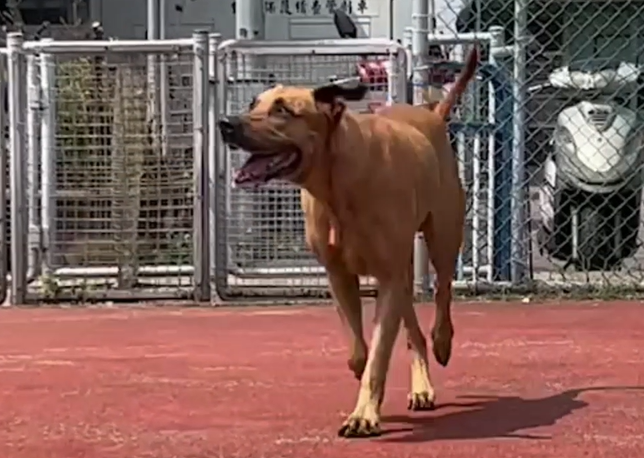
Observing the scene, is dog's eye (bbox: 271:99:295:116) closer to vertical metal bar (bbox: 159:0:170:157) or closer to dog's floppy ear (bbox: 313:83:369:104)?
dog's floppy ear (bbox: 313:83:369:104)

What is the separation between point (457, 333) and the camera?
9422 millimetres

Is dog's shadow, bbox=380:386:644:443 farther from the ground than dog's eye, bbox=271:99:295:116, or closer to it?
closer to it

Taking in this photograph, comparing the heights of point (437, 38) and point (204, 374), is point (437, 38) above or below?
above

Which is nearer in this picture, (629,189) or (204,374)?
(204,374)

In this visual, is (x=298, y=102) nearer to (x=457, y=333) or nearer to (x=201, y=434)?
(x=201, y=434)

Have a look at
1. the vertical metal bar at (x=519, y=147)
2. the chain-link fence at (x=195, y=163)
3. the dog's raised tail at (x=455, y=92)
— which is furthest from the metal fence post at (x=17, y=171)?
the dog's raised tail at (x=455, y=92)

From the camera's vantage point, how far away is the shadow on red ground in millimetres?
6023

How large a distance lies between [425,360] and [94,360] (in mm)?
2275

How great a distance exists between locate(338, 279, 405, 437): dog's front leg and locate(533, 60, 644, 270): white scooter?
5913mm

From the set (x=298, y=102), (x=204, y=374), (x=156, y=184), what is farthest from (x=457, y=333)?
(x=298, y=102)

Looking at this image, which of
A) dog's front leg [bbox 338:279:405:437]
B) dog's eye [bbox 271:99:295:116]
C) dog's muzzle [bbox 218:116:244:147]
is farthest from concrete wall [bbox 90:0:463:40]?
dog's muzzle [bbox 218:116:244:147]

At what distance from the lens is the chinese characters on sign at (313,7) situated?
21.3 m

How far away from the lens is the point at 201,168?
36.4 ft

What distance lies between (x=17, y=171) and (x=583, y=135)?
437cm
